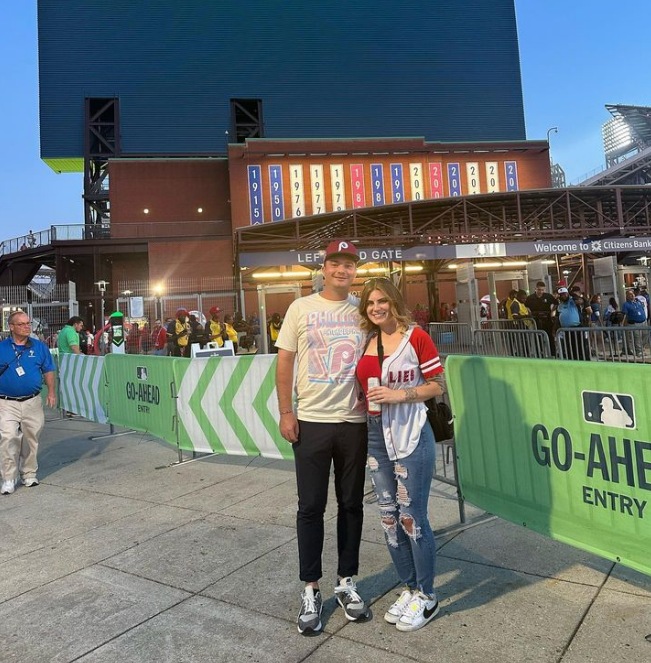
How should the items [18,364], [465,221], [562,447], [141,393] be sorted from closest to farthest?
[562,447], [18,364], [141,393], [465,221]

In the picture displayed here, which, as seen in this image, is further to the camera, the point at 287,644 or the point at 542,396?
the point at 542,396

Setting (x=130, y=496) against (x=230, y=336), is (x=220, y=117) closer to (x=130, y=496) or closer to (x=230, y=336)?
(x=230, y=336)

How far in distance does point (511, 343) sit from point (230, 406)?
8.80m

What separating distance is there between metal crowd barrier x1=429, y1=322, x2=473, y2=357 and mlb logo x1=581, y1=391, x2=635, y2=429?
590 inches

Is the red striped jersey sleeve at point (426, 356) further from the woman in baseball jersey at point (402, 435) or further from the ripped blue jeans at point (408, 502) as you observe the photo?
the ripped blue jeans at point (408, 502)

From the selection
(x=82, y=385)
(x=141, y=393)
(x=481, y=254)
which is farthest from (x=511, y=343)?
(x=82, y=385)

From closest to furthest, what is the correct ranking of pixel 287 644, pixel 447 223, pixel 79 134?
pixel 287 644 → pixel 447 223 → pixel 79 134

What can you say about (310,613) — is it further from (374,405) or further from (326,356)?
(326,356)

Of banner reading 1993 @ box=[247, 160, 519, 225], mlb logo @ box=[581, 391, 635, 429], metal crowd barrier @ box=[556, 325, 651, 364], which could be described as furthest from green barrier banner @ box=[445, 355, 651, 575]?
banner reading 1993 @ box=[247, 160, 519, 225]

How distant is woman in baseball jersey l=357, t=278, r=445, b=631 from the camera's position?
2.61 m

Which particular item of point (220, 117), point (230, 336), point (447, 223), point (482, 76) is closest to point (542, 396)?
point (230, 336)

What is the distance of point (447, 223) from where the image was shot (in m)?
25.1

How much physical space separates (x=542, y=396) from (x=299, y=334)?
5.06ft

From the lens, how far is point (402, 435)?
102 inches
